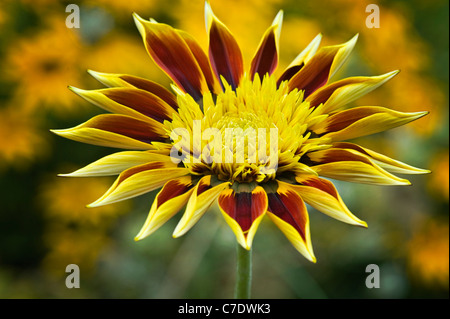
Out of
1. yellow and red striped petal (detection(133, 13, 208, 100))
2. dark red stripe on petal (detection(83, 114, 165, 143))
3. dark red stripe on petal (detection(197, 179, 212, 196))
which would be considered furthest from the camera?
yellow and red striped petal (detection(133, 13, 208, 100))

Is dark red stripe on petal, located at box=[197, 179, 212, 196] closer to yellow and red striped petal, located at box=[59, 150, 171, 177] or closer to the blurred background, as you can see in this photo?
yellow and red striped petal, located at box=[59, 150, 171, 177]

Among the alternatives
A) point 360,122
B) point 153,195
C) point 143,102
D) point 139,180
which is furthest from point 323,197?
point 153,195

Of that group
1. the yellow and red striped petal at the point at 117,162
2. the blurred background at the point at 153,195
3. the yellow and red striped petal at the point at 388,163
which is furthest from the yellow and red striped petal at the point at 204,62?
the blurred background at the point at 153,195

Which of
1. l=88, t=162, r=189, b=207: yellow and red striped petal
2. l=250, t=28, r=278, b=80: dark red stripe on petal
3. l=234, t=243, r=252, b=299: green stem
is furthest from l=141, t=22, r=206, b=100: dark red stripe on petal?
l=234, t=243, r=252, b=299: green stem

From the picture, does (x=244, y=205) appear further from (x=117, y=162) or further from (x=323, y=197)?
(x=117, y=162)

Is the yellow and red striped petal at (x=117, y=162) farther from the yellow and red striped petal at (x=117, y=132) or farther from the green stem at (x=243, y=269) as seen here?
the green stem at (x=243, y=269)

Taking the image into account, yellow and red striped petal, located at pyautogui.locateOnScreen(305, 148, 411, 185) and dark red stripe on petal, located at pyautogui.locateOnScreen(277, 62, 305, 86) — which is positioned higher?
dark red stripe on petal, located at pyautogui.locateOnScreen(277, 62, 305, 86)
